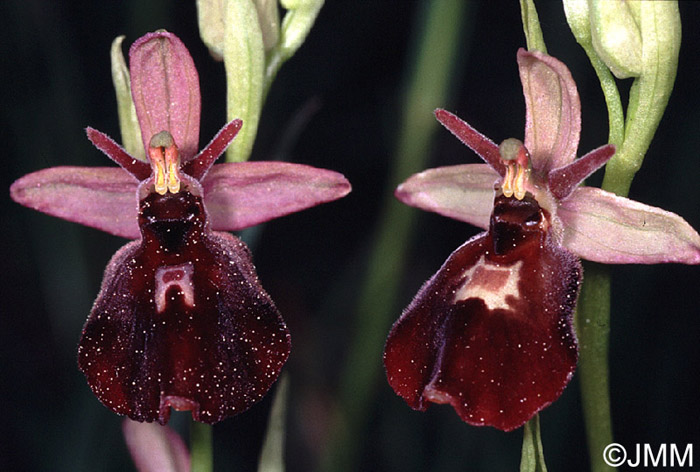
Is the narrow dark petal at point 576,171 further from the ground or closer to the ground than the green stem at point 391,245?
further from the ground

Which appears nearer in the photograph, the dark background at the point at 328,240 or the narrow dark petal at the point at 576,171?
the narrow dark petal at the point at 576,171

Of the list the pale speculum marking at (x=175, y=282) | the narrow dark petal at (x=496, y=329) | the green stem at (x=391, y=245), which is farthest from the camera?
the green stem at (x=391, y=245)

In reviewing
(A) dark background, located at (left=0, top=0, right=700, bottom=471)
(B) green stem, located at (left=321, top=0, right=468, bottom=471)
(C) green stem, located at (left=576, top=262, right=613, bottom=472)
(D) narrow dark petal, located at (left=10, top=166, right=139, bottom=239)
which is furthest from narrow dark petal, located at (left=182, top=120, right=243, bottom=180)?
(B) green stem, located at (left=321, top=0, right=468, bottom=471)

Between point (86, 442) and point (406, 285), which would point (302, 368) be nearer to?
point (406, 285)

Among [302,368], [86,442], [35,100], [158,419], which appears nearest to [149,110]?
[158,419]

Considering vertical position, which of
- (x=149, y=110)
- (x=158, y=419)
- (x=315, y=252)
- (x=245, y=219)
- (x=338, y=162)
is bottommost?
(x=315, y=252)

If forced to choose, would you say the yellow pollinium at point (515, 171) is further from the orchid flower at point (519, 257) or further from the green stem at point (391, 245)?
the green stem at point (391, 245)

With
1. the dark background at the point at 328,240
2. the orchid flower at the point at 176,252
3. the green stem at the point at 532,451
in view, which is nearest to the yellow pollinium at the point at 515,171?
the orchid flower at the point at 176,252
